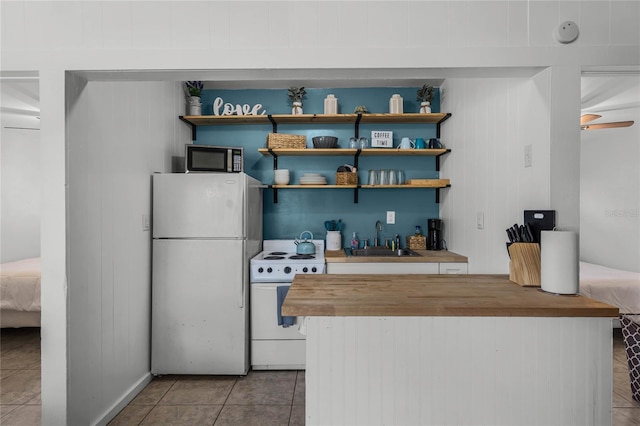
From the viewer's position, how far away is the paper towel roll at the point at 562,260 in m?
1.44

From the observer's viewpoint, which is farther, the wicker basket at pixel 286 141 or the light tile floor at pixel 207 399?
the wicker basket at pixel 286 141

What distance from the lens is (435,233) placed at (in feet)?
10.9

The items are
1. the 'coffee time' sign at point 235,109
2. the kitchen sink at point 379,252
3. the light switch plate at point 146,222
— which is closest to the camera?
the light switch plate at point 146,222

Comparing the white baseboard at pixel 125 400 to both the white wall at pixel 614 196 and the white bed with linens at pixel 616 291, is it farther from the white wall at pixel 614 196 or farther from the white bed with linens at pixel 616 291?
the white wall at pixel 614 196

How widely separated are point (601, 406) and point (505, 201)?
1121 millimetres

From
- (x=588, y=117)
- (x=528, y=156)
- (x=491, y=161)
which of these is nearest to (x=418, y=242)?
(x=491, y=161)

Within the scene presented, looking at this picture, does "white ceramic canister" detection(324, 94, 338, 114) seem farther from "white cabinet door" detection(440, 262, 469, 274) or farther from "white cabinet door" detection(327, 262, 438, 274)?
"white cabinet door" detection(440, 262, 469, 274)

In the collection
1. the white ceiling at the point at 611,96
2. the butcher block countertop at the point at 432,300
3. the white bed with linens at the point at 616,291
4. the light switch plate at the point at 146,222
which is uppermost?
the white ceiling at the point at 611,96

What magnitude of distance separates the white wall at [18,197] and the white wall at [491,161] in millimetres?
4343

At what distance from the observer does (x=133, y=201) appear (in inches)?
96.9

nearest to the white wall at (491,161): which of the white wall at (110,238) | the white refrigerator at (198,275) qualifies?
the white refrigerator at (198,275)

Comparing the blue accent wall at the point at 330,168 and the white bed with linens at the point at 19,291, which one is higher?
the blue accent wall at the point at 330,168

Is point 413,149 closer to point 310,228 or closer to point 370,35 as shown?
point 310,228

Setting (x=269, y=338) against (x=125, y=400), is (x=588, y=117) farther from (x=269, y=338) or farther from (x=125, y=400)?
(x=125, y=400)
